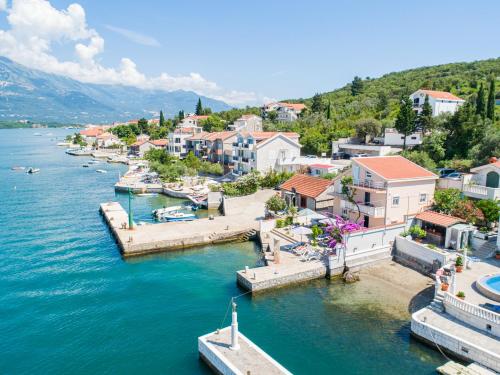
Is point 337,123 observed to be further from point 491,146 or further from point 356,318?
point 356,318

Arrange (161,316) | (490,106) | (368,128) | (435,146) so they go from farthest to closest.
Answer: (368,128) → (490,106) → (435,146) → (161,316)

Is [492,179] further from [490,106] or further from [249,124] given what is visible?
[249,124]

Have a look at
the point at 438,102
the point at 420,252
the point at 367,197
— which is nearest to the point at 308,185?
the point at 367,197

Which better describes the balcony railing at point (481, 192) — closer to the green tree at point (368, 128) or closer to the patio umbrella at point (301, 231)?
the patio umbrella at point (301, 231)

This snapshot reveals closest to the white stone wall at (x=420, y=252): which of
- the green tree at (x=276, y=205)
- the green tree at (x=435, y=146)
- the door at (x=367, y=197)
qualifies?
the door at (x=367, y=197)

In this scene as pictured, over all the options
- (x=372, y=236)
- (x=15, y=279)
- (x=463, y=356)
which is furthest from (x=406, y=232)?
(x=15, y=279)

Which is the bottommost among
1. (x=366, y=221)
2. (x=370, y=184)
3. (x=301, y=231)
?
(x=301, y=231)

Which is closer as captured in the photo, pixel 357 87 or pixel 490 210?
pixel 490 210

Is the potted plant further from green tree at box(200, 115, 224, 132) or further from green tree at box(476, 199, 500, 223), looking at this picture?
green tree at box(200, 115, 224, 132)
